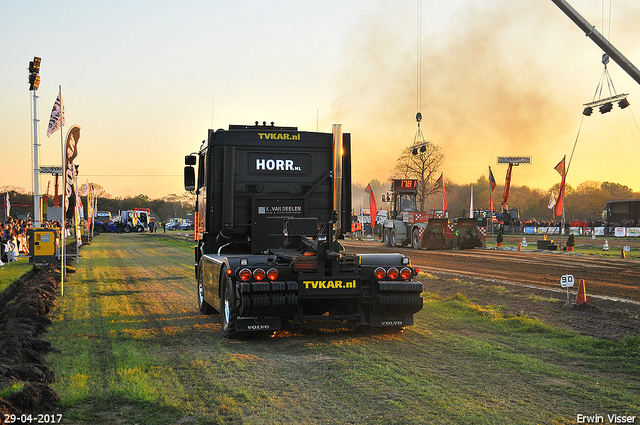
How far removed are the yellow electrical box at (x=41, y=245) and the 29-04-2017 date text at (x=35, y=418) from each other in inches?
743

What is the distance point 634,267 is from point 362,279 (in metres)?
17.3

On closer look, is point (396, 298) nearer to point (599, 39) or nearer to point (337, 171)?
point (337, 171)

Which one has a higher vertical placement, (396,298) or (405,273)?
(405,273)

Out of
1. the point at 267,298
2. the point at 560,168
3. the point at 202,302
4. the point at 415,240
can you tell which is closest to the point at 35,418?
the point at 267,298

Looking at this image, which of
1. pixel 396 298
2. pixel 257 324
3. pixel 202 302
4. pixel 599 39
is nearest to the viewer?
pixel 257 324

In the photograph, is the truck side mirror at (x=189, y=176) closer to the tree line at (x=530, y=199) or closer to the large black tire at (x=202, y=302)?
the large black tire at (x=202, y=302)

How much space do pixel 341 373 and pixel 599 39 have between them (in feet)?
82.4

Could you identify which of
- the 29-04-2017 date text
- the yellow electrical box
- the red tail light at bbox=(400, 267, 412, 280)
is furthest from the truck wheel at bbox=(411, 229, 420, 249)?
the 29-04-2017 date text

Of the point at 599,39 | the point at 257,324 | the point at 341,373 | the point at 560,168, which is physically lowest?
the point at 341,373

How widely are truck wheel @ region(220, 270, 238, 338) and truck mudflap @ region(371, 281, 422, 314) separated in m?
1.96

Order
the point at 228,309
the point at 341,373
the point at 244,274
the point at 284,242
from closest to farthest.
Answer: the point at 341,373, the point at 244,274, the point at 228,309, the point at 284,242

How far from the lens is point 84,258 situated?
27250mm

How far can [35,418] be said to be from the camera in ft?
15.7

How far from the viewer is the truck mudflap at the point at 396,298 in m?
8.05
